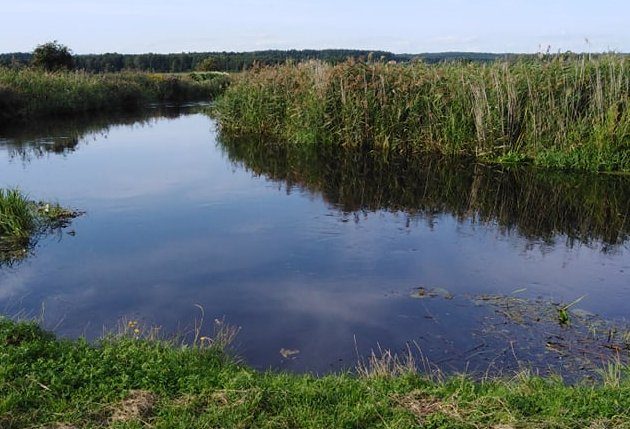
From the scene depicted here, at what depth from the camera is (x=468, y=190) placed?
12672 millimetres

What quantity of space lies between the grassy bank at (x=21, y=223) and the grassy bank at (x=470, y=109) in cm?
893

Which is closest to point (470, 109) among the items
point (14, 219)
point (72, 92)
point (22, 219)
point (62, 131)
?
point (22, 219)

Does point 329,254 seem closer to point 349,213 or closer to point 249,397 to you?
point 349,213

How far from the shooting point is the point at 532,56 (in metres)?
15.7

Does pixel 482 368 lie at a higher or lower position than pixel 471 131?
lower

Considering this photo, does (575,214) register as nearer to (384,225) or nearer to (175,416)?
(384,225)

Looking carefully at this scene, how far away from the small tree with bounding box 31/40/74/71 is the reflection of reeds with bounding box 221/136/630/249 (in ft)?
82.5

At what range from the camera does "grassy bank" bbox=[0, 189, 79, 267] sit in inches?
339

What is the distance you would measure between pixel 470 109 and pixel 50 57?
30.4 m

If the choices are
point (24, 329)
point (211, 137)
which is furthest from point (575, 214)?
point (211, 137)

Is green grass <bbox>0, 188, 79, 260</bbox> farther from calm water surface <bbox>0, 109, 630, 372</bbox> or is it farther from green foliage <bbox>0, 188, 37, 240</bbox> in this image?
calm water surface <bbox>0, 109, 630, 372</bbox>

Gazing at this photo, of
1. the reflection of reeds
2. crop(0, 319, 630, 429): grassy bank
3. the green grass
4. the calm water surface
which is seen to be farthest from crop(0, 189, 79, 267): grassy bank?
the reflection of reeds

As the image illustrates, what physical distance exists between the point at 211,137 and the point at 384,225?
12.9 m

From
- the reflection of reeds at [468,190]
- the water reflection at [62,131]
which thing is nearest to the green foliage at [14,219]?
the reflection of reeds at [468,190]
